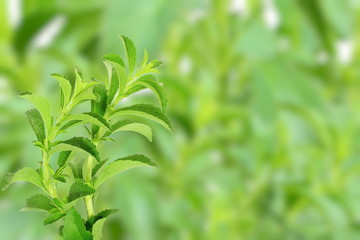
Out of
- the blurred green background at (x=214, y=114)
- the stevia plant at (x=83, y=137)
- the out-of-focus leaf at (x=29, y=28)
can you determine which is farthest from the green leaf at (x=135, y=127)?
the out-of-focus leaf at (x=29, y=28)

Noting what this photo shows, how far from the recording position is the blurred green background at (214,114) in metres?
0.69

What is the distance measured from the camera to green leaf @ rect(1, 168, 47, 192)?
13 cm

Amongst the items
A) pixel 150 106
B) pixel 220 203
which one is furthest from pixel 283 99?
pixel 150 106

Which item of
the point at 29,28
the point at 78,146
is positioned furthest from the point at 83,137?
the point at 29,28

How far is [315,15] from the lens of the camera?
2.55 ft

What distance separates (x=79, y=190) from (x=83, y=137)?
0.04 ft

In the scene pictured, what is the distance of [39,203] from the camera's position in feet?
0.45

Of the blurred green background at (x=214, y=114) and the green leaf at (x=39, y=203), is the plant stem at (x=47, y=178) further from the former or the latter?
the blurred green background at (x=214, y=114)

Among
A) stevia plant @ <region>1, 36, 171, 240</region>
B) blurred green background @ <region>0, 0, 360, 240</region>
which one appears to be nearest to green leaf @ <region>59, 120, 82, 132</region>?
stevia plant @ <region>1, 36, 171, 240</region>

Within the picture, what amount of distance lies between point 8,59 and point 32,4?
6 cm

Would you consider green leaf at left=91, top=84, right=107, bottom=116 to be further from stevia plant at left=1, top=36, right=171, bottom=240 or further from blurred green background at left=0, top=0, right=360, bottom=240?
blurred green background at left=0, top=0, right=360, bottom=240

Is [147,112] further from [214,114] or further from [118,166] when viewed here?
[214,114]

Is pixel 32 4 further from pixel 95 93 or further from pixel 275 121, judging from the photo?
pixel 95 93

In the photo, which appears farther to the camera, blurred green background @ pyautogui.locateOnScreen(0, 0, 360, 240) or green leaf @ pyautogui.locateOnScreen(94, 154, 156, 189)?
blurred green background @ pyautogui.locateOnScreen(0, 0, 360, 240)
